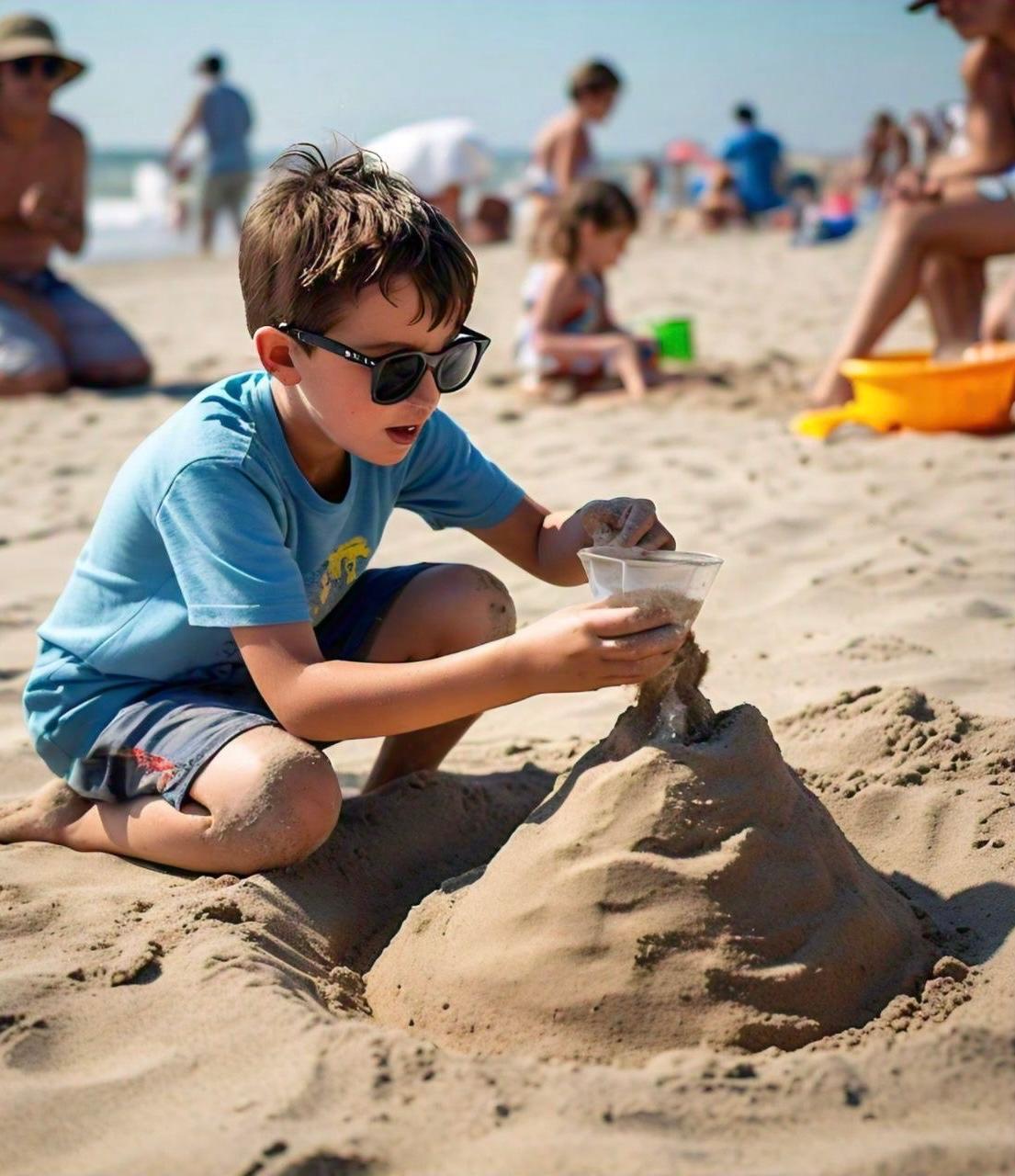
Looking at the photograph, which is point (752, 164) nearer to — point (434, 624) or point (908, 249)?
point (908, 249)

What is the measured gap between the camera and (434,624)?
2.54 m

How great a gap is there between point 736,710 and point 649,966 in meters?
0.42

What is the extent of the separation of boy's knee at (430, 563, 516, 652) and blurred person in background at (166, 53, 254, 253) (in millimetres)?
12645

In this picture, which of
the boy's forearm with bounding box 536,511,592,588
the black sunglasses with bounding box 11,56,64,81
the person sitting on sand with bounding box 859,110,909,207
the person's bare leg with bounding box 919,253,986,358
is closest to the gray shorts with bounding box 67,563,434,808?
the boy's forearm with bounding box 536,511,592,588

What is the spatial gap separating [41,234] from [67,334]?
51cm

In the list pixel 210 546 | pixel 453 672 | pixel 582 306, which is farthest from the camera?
pixel 582 306

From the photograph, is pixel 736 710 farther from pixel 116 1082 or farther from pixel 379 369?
pixel 116 1082

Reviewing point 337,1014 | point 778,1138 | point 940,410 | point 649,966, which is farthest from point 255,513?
point 940,410

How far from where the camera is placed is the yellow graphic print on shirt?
2.40m

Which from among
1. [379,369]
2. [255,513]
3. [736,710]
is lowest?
[736,710]

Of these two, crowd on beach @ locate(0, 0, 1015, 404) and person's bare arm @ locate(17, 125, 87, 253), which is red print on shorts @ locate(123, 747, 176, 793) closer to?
crowd on beach @ locate(0, 0, 1015, 404)

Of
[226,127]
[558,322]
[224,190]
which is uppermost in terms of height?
[226,127]

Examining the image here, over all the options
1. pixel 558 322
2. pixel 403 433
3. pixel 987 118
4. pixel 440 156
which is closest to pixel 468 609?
pixel 403 433

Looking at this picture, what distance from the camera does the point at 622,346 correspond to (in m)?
6.37
